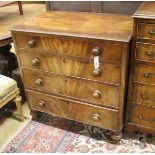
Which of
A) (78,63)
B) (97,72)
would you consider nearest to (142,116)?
(97,72)

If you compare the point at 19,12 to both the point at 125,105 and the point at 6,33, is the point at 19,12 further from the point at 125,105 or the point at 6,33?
the point at 125,105

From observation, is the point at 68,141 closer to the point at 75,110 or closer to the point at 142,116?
the point at 75,110

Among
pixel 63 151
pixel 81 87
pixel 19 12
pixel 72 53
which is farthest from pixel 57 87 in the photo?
pixel 19 12

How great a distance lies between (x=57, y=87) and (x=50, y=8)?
2.57ft

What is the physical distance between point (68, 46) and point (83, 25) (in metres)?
0.21

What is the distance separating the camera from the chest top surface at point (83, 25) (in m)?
1.45

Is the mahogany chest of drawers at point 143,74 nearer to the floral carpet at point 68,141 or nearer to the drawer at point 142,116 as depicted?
the drawer at point 142,116

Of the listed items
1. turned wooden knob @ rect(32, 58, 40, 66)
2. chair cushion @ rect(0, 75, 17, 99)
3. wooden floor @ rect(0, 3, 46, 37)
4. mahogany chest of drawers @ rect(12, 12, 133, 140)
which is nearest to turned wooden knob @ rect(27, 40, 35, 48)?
mahogany chest of drawers @ rect(12, 12, 133, 140)

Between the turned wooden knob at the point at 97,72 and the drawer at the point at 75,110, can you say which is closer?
the turned wooden knob at the point at 97,72

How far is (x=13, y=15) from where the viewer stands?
2637 mm

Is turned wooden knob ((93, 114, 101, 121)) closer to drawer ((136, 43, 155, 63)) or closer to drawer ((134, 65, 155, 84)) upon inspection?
drawer ((134, 65, 155, 84))

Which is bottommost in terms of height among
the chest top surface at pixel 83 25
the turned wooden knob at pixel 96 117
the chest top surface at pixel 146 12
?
the turned wooden knob at pixel 96 117

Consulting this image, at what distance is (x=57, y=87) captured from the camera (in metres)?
1.77

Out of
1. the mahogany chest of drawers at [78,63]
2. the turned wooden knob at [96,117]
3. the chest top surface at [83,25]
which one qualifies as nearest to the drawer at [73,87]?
the mahogany chest of drawers at [78,63]
